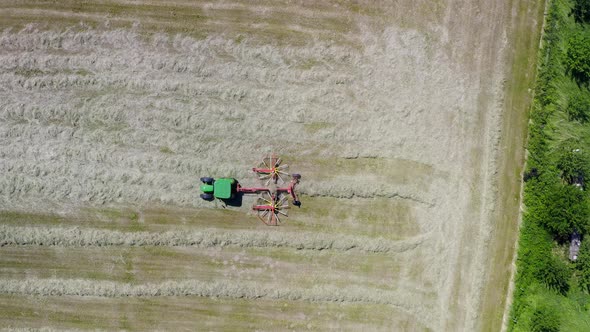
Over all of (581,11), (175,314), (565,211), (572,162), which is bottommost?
(175,314)

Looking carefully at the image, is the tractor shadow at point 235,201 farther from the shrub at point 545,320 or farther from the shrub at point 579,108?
the shrub at point 579,108

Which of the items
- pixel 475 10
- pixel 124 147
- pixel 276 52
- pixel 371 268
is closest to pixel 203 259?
pixel 124 147

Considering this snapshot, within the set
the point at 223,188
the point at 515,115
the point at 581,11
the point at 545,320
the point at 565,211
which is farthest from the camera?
the point at 515,115

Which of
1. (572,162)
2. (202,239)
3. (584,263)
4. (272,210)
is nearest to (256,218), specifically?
(272,210)

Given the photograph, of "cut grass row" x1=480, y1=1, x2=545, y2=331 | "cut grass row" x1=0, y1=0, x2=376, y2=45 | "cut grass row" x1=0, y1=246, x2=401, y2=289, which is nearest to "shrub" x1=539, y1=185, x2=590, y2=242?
"cut grass row" x1=480, y1=1, x2=545, y2=331

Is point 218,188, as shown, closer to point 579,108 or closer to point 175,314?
point 175,314

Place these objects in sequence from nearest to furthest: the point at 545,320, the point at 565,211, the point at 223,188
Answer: the point at 223,188 → the point at 565,211 → the point at 545,320
